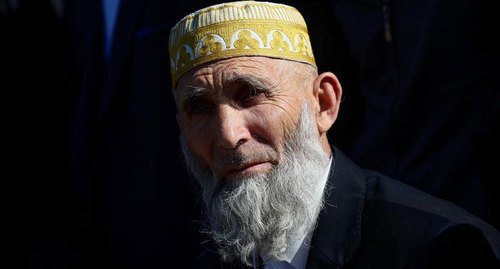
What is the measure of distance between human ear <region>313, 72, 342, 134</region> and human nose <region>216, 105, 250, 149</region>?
1.30 ft

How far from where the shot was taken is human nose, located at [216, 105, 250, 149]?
236cm

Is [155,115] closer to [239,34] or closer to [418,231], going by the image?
[239,34]

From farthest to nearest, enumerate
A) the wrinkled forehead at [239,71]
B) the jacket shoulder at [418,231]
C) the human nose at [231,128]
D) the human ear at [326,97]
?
the human ear at [326,97]
the wrinkled forehead at [239,71]
the human nose at [231,128]
the jacket shoulder at [418,231]

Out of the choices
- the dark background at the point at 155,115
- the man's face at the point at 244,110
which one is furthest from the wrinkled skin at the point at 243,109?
the dark background at the point at 155,115

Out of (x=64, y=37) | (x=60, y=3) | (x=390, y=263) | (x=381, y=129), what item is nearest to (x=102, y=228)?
(x=64, y=37)

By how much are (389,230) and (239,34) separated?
→ 40.0 inches

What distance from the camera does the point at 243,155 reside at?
2.39 meters

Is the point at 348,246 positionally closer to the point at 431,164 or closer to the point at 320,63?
the point at 431,164

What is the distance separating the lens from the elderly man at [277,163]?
Answer: 237cm

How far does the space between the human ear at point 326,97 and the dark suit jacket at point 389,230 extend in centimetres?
16

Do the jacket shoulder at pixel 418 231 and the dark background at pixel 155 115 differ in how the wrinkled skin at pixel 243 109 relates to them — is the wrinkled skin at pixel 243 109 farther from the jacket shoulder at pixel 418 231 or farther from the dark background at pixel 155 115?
the dark background at pixel 155 115

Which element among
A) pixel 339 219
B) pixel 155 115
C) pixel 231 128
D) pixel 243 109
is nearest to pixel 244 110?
pixel 243 109

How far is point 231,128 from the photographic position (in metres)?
2.38

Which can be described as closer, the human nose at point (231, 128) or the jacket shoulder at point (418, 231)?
the jacket shoulder at point (418, 231)
